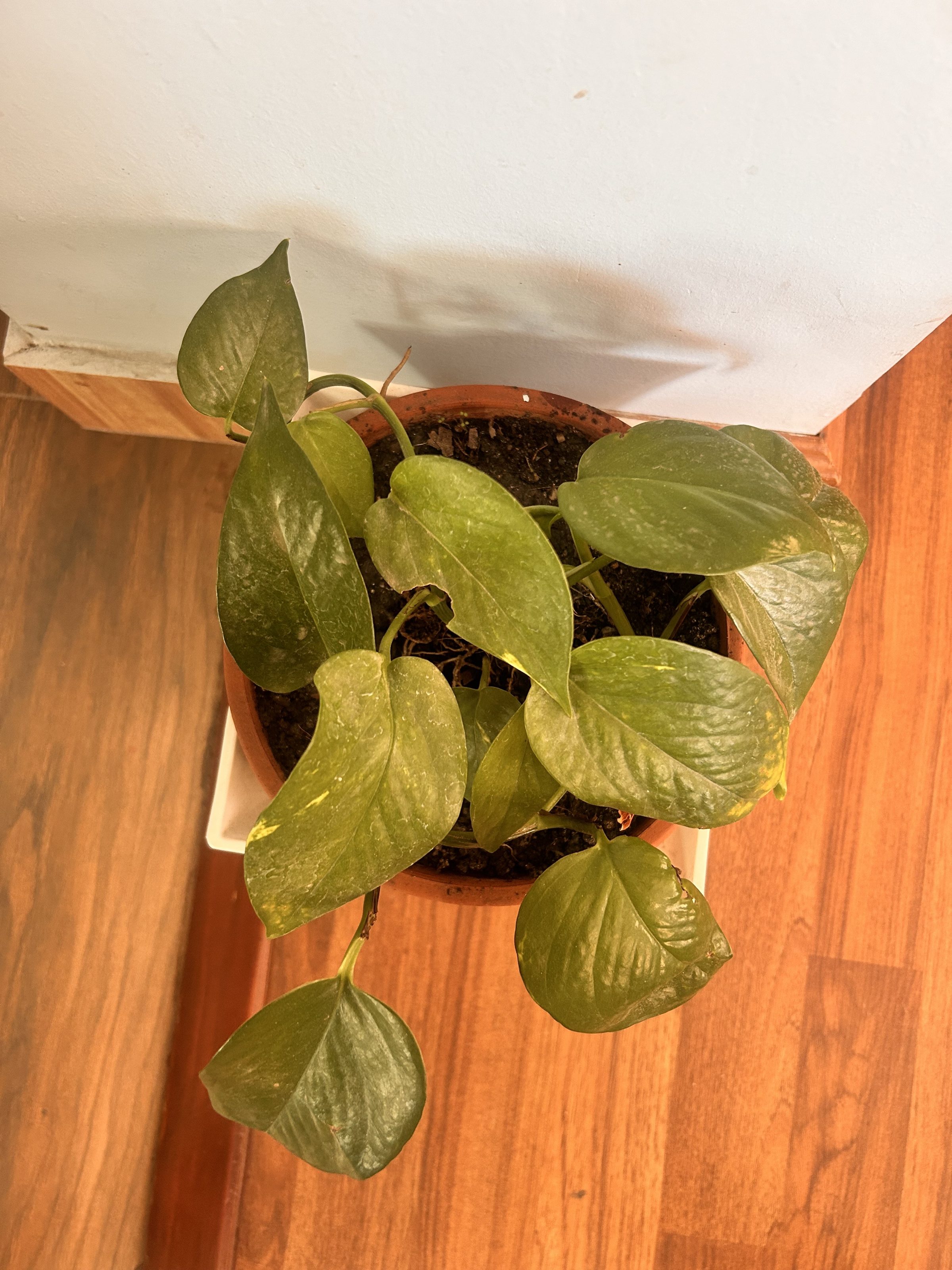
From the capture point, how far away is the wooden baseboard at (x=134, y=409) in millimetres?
859

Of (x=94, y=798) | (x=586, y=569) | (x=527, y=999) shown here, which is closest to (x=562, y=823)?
(x=586, y=569)

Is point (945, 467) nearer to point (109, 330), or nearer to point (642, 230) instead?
point (642, 230)

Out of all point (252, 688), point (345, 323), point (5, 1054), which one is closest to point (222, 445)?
point (345, 323)

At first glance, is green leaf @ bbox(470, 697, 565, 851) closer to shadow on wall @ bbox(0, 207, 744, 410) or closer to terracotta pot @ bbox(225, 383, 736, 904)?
terracotta pot @ bbox(225, 383, 736, 904)

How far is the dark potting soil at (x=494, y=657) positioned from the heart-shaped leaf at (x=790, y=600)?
0.50ft

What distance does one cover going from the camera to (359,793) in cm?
45

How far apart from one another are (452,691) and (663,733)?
119 mm

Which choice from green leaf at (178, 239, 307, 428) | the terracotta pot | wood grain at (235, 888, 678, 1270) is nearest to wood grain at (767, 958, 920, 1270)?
wood grain at (235, 888, 678, 1270)

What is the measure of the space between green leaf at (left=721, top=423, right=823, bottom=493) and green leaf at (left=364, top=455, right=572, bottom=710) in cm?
18

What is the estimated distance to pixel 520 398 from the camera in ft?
2.27

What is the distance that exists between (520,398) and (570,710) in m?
0.34

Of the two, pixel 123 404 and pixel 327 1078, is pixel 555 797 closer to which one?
pixel 327 1078

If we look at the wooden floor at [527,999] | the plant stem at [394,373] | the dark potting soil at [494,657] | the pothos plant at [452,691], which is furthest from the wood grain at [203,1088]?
the plant stem at [394,373]

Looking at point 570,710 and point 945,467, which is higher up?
point 945,467
